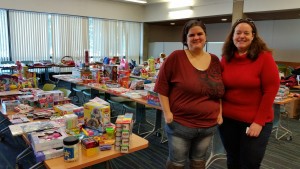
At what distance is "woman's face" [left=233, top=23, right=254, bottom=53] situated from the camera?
1571 mm

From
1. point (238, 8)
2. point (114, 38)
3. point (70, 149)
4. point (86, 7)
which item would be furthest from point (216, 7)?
point (70, 149)

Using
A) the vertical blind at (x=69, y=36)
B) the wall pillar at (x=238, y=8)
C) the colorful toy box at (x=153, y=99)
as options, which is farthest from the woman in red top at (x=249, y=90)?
the vertical blind at (x=69, y=36)

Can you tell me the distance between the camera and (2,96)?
10.3 feet

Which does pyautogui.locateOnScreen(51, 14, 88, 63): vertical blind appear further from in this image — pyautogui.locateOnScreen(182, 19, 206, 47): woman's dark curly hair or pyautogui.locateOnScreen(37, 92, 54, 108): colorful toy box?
pyautogui.locateOnScreen(182, 19, 206, 47): woman's dark curly hair

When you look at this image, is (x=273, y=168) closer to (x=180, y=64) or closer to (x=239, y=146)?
(x=239, y=146)

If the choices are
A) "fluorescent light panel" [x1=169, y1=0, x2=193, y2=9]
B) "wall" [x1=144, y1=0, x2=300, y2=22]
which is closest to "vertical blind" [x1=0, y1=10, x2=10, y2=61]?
"wall" [x1=144, y1=0, x2=300, y2=22]

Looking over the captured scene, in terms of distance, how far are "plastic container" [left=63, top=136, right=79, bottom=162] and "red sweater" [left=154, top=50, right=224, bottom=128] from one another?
0.65 meters

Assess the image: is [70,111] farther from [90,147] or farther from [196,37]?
[196,37]

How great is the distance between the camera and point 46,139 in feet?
5.43

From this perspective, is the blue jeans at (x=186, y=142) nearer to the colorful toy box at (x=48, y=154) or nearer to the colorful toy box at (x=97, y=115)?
the colorful toy box at (x=97, y=115)

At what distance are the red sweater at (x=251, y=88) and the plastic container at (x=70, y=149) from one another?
105cm

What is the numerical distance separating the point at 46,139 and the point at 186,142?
981 mm

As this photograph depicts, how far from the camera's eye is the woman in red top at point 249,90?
1.54 metres

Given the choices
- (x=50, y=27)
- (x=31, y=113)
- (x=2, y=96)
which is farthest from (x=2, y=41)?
(x=31, y=113)
